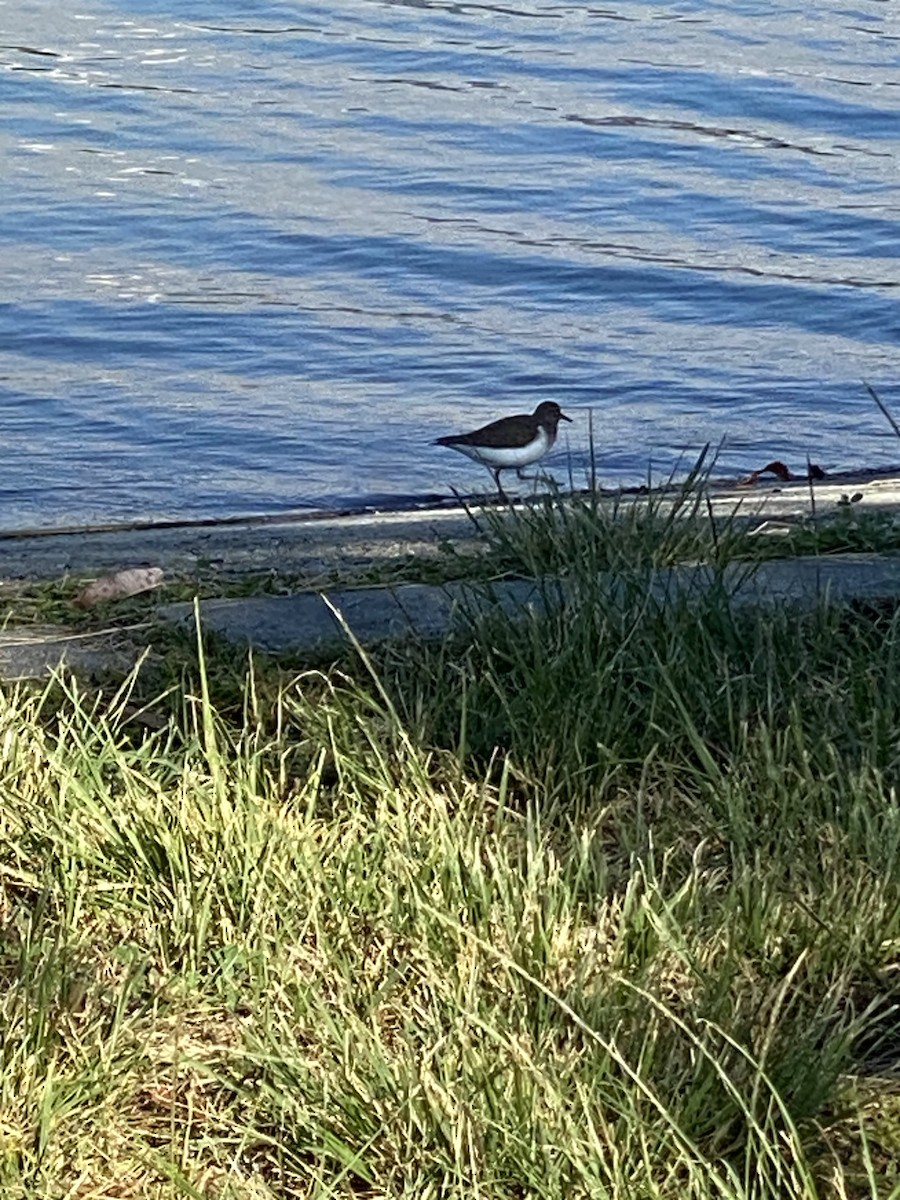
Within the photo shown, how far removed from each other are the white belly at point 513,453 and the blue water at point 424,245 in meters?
0.40

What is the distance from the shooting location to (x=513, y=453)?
6934mm

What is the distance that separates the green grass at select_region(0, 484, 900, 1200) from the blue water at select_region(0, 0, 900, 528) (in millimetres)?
2579

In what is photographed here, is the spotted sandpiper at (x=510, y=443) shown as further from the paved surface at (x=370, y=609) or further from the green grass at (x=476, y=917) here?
the green grass at (x=476, y=917)

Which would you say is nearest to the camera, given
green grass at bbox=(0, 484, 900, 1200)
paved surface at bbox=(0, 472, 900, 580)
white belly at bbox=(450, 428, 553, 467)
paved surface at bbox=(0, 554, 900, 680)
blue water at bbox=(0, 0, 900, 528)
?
green grass at bbox=(0, 484, 900, 1200)

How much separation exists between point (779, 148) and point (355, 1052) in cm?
1160

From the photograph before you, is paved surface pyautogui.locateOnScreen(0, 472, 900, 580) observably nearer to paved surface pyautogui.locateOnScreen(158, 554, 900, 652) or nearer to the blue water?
paved surface pyautogui.locateOnScreen(158, 554, 900, 652)

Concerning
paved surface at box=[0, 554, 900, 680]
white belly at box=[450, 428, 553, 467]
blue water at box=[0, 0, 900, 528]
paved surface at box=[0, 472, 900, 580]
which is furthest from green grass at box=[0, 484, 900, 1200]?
white belly at box=[450, 428, 553, 467]

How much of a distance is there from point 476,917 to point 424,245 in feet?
29.8

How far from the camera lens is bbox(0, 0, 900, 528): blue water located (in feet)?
29.3

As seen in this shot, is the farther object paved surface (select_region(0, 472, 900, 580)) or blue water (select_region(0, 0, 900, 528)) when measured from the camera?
blue water (select_region(0, 0, 900, 528))

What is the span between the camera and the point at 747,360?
9984 millimetres

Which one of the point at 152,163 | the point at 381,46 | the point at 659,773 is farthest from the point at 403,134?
the point at 659,773

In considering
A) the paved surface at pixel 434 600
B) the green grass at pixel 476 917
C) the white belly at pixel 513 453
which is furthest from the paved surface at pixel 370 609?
the white belly at pixel 513 453

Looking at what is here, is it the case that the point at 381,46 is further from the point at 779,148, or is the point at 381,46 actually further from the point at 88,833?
the point at 88,833
